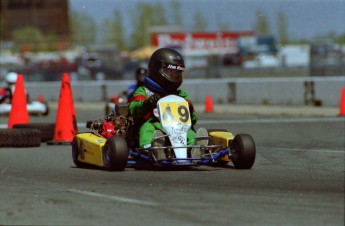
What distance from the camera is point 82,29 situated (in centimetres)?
12781

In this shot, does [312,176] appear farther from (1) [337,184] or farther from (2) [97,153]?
(2) [97,153]

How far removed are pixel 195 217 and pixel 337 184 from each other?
2375mm

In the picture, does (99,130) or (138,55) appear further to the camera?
(138,55)

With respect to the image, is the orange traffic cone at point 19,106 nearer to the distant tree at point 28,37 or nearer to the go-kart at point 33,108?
the go-kart at point 33,108

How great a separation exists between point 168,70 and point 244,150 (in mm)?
1336

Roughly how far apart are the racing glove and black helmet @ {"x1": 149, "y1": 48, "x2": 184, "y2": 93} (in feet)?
1.20

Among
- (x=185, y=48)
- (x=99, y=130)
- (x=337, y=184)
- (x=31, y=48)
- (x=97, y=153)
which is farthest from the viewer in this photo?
(x=31, y=48)

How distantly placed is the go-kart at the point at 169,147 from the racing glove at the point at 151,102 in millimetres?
60

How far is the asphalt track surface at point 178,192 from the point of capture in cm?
702

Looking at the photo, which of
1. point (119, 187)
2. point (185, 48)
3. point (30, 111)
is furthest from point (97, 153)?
point (185, 48)

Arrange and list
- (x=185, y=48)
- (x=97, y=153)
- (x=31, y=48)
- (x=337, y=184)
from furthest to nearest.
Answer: (x=31, y=48) → (x=185, y=48) → (x=97, y=153) → (x=337, y=184)

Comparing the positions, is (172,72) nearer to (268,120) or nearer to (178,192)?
(178,192)

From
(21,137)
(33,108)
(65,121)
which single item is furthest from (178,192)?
(33,108)

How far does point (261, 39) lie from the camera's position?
3514 inches
